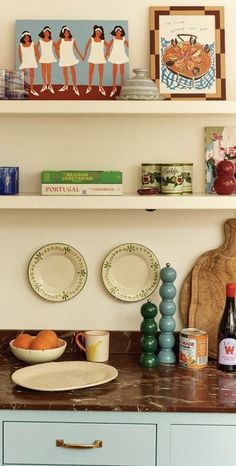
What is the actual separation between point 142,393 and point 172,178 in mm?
770

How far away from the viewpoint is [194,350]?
9.27 ft

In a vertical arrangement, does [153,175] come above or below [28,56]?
below

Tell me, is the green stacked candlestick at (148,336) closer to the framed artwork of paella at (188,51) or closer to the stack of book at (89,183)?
the stack of book at (89,183)

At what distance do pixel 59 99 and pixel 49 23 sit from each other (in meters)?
0.29

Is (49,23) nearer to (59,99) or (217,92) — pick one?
(59,99)

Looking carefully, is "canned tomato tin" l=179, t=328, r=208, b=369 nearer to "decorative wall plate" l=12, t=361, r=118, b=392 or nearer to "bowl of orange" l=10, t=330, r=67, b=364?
"decorative wall plate" l=12, t=361, r=118, b=392

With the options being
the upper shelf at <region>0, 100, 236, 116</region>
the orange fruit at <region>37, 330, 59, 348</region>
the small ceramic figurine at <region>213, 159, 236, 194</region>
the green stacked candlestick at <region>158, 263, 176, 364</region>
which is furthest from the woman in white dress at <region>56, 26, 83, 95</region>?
the orange fruit at <region>37, 330, 59, 348</region>

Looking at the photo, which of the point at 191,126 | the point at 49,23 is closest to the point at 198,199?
the point at 191,126

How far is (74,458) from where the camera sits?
2.46 meters

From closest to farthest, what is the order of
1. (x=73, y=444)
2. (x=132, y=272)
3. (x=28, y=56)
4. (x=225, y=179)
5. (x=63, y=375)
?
(x=73, y=444)
(x=63, y=375)
(x=225, y=179)
(x=28, y=56)
(x=132, y=272)

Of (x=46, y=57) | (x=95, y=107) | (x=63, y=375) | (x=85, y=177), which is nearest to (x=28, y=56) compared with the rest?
(x=46, y=57)

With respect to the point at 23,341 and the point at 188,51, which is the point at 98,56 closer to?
the point at 188,51

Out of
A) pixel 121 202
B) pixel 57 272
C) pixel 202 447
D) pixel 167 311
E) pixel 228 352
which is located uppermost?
pixel 121 202

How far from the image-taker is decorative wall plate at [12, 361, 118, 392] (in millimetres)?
2561
